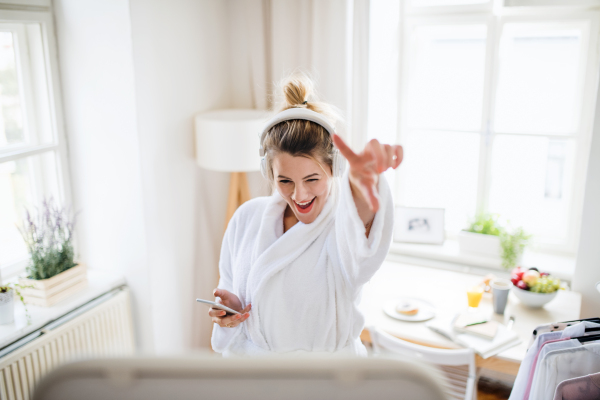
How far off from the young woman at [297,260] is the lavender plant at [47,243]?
1027 millimetres

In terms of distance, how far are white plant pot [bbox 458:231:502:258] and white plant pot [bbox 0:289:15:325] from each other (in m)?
2.08

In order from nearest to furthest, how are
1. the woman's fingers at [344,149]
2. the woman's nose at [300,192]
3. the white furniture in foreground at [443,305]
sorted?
the woman's fingers at [344,149] < the woman's nose at [300,192] < the white furniture in foreground at [443,305]

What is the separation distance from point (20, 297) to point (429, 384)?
2093 millimetres

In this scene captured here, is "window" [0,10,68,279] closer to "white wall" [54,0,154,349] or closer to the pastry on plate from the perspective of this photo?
"white wall" [54,0,154,349]

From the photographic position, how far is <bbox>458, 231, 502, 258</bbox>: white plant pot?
8.55 ft

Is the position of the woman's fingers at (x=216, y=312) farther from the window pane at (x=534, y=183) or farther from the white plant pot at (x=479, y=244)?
the window pane at (x=534, y=183)

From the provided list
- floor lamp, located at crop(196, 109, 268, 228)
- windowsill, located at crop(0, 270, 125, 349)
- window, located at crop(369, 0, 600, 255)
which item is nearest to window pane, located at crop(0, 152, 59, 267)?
windowsill, located at crop(0, 270, 125, 349)

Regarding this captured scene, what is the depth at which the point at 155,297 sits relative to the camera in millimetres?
2391

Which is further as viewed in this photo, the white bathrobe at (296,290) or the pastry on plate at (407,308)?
the pastry on plate at (407,308)

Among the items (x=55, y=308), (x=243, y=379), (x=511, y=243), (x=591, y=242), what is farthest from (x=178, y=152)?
(x=243, y=379)

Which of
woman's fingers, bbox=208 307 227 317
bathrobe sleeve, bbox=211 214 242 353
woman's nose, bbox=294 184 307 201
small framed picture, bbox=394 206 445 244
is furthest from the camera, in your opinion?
small framed picture, bbox=394 206 445 244

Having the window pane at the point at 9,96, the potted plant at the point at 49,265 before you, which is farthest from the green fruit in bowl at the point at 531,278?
the window pane at the point at 9,96

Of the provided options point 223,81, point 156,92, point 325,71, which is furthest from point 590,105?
point 156,92

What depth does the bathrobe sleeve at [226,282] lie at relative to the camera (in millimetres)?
1388
